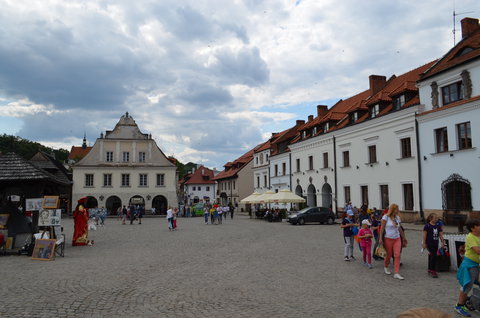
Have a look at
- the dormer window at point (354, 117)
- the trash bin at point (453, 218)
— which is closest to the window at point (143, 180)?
the dormer window at point (354, 117)

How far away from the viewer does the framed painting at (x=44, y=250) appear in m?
12.6

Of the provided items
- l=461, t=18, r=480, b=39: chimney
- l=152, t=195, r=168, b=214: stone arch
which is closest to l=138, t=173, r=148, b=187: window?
l=152, t=195, r=168, b=214: stone arch

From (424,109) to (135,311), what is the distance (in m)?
25.7

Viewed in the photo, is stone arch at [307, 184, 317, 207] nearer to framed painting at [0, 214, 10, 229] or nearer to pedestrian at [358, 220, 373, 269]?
pedestrian at [358, 220, 373, 269]

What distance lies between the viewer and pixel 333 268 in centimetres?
1072

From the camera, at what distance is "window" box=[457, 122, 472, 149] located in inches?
920

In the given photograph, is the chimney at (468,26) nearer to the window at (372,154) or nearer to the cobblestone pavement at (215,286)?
the window at (372,154)

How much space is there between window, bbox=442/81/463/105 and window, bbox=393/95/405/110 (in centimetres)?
388

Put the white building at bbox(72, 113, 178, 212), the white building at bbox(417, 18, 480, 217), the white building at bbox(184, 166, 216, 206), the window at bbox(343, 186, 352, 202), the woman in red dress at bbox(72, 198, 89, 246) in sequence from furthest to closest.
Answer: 1. the white building at bbox(184, 166, 216, 206)
2. the white building at bbox(72, 113, 178, 212)
3. the window at bbox(343, 186, 352, 202)
4. the white building at bbox(417, 18, 480, 217)
5. the woman in red dress at bbox(72, 198, 89, 246)

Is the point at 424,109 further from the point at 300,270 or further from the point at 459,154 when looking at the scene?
the point at 300,270

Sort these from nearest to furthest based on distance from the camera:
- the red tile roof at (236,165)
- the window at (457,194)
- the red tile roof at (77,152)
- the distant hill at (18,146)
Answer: the window at (457,194), the red tile roof at (236,165), the distant hill at (18,146), the red tile roof at (77,152)

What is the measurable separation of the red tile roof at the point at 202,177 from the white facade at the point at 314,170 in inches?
1569

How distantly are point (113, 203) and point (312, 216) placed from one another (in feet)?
102

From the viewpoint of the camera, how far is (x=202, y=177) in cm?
8450
